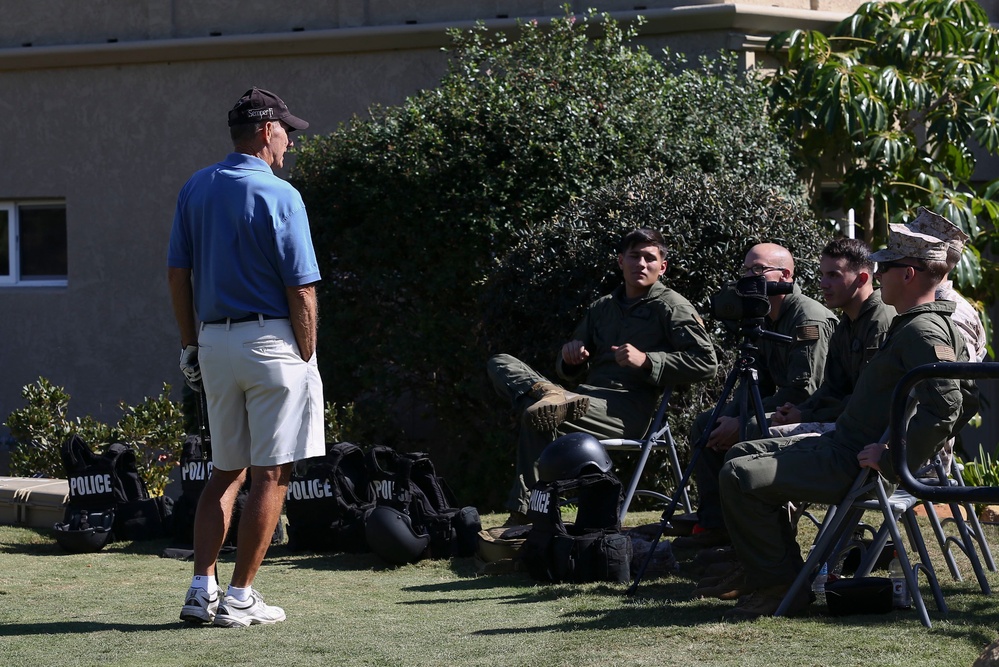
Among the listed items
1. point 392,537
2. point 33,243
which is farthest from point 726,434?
point 33,243

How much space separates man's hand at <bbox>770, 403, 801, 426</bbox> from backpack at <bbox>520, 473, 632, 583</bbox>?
2.63ft

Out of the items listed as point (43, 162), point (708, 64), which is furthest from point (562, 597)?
point (43, 162)

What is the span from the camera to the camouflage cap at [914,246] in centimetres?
506

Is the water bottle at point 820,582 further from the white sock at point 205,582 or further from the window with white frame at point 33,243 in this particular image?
the window with white frame at point 33,243

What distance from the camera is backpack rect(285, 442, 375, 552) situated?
705 cm

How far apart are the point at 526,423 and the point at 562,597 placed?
1428mm

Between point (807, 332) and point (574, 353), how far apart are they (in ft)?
4.28

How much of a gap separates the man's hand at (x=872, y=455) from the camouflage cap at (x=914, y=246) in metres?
0.74

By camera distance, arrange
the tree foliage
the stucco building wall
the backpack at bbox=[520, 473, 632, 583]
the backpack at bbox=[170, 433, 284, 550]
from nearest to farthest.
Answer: the backpack at bbox=[520, 473, 632, 583], the backpack at bbox=[170, 433, 284, 550], the tree foliage, the stucco building wall

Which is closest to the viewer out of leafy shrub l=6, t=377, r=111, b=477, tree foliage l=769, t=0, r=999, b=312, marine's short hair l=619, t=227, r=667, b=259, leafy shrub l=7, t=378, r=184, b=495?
marine's short hair l=619, t=227, r=667, b=259

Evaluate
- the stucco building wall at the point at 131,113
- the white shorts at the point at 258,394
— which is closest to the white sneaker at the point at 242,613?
the white shorts at the point at 258,394

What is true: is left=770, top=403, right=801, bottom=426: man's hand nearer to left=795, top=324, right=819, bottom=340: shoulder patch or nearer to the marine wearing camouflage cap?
left=795, top=324, right=819, bottom=340: shoulder patch

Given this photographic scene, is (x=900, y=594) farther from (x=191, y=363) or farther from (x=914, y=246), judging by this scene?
(x=191, y=363)

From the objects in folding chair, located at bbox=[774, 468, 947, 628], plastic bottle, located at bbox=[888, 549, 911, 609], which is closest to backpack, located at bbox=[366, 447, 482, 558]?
folding chair, located at bbox=[774, 468, 947, 628]
